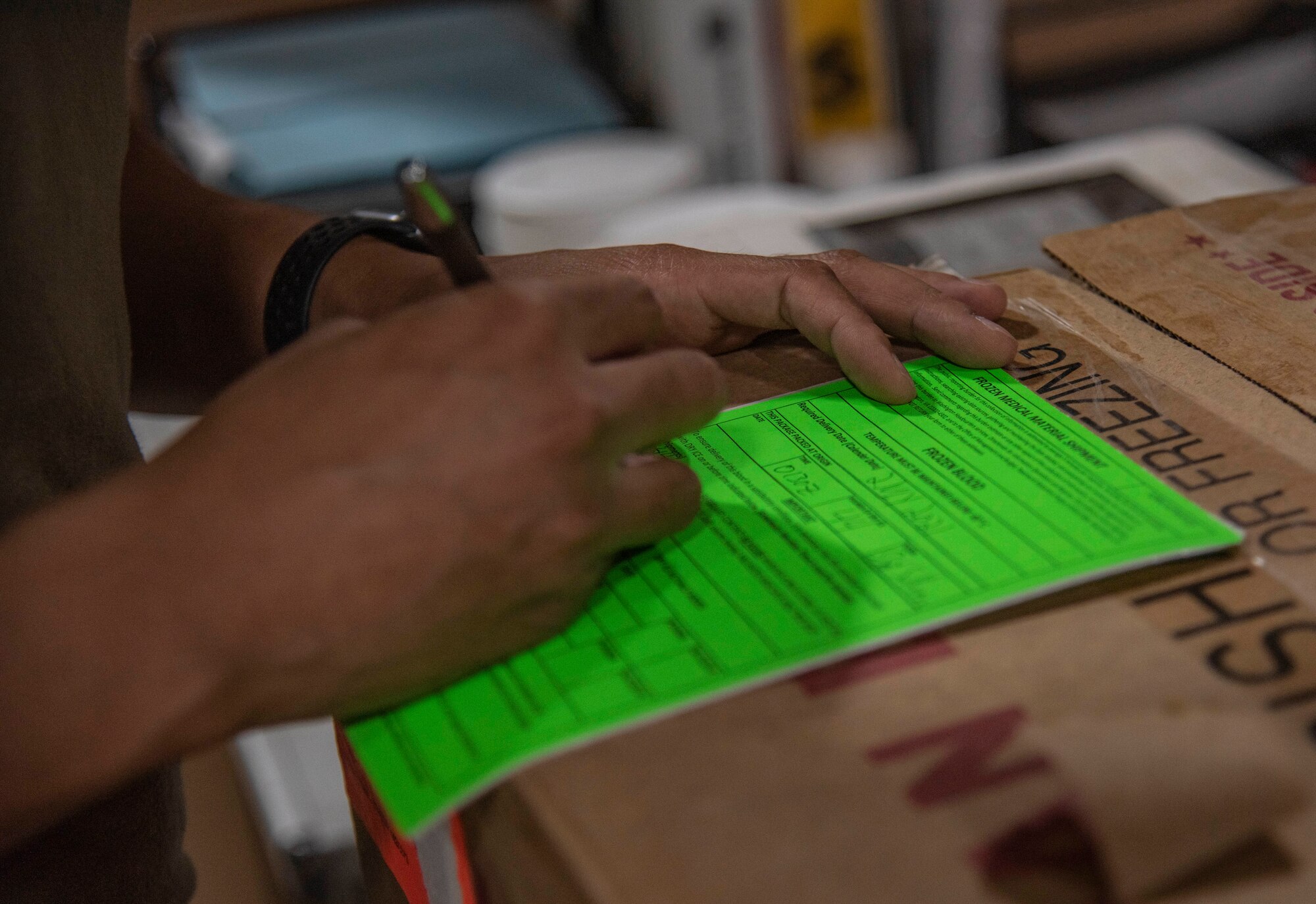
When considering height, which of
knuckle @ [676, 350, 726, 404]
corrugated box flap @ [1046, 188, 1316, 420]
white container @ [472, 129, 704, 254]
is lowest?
white container @ [472, 129, 704, 254]

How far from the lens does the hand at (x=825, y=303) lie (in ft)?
1.47

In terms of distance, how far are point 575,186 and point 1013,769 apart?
908 mm

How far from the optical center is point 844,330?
1.48 feet

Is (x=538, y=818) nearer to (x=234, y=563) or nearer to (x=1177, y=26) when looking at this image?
(x=234, y=563)

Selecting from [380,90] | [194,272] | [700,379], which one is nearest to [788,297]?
[700,379]

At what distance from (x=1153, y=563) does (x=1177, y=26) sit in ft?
3.31

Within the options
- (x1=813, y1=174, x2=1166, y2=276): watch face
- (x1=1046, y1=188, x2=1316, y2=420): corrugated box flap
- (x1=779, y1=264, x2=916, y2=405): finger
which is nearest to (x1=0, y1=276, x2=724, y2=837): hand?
(x1=779, y1=264, x2=916, y2=405): finger

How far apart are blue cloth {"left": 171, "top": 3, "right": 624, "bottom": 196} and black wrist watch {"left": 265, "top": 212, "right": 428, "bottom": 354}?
725 millimetres

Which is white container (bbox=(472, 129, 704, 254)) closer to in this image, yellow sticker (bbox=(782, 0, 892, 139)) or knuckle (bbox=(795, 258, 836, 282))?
yellow sticker (bbox=(782, 0, 892, 139))

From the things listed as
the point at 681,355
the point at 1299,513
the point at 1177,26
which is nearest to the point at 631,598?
the point at 681,355

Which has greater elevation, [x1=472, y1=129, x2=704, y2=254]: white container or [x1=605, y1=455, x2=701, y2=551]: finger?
[x1=605, y1=455, x2=701, y2=551]: finger

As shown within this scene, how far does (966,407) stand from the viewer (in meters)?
0.43

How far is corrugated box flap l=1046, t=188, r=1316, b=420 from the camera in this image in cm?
43

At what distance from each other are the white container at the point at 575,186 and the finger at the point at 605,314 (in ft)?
2.00
